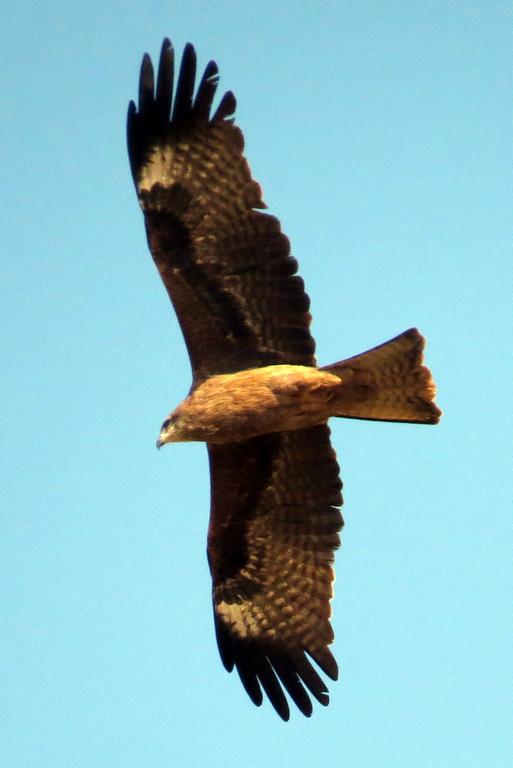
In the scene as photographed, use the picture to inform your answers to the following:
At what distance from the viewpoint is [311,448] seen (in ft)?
35.4

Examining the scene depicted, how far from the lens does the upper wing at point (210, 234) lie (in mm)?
10297

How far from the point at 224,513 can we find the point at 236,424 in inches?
39.0

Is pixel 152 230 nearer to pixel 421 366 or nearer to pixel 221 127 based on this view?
pixel 221 127

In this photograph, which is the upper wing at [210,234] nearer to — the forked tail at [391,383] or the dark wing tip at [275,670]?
the forked tail at [391,383]

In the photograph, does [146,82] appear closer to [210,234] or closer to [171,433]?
[210,234]

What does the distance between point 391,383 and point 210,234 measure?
1.63m

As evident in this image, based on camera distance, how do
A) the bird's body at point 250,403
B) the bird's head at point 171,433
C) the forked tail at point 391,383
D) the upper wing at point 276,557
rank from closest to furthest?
the forked tail at point 391,383, the bird's body at point 250,403, the bird's head at point 171,433, the upper wing at point 276,557

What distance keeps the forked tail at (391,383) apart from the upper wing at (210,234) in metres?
0.36

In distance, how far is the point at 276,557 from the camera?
11172 mm

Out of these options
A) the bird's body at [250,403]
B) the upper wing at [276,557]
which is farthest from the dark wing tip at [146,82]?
the upper wing at [276,557]

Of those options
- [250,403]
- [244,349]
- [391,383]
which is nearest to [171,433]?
[250,403]

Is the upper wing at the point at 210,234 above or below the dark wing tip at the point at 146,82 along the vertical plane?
below

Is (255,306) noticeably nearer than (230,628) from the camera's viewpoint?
Yes

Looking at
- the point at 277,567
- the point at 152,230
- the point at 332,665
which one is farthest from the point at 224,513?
the point at 152,230
